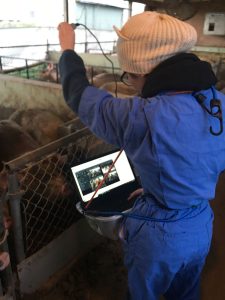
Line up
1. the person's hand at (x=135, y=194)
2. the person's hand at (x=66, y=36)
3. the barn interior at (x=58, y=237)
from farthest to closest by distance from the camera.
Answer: the person's hand at (x=135, y=194)
the barn interior at (x=58, y=237)
the person's hand at (x=66, y=36)

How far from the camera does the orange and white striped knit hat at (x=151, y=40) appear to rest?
100 cm

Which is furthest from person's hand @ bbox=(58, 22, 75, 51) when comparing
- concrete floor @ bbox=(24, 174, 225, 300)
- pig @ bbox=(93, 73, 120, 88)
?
pig @ bbox=(93, 73, 120, 88)

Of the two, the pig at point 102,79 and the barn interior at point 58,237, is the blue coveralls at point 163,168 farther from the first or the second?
the pig at point 102,79

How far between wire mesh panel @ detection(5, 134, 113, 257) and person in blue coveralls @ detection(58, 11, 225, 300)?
0.72 meters

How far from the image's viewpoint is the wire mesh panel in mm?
1821

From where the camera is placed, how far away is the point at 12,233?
1549 mm

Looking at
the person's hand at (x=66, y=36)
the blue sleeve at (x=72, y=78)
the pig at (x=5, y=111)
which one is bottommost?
the pig at (x=5, y=111)

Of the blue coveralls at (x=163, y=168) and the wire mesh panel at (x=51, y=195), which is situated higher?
the blue coveralls at (x=163, y=168)

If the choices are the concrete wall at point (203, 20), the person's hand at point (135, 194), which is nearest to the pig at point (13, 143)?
the person's hand at point (135, 194)

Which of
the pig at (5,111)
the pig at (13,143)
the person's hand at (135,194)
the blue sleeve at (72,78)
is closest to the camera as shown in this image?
the blue sleeve at (72,78)

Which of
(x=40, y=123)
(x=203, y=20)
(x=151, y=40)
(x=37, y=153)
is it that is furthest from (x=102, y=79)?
(x=151, y=40)

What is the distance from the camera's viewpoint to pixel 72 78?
114 cm

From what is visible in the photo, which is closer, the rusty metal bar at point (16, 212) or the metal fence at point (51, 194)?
the rusty metal bar at point (16, 212)

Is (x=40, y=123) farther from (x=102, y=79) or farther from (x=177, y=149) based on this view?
(x=177, y=149)
